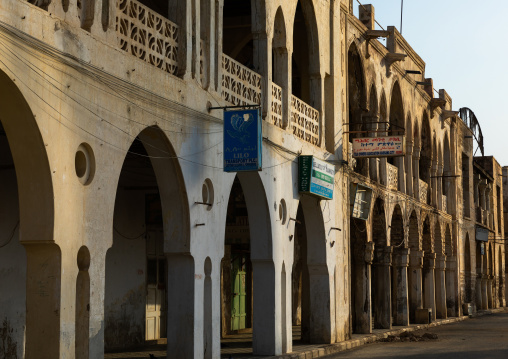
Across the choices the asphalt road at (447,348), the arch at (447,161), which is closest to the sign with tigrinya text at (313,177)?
the asphalt road at (447,348)

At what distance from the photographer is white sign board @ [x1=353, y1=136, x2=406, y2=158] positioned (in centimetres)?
2159

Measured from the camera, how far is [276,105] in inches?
686

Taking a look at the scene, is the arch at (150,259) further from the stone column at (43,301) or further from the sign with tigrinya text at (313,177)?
the stone column at (43,301)

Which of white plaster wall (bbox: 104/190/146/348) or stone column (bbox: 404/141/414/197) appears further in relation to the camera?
stone column (bbox: 404/141/414/197)

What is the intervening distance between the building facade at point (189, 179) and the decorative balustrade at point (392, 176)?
0.58 feet

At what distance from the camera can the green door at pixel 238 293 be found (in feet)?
79.0

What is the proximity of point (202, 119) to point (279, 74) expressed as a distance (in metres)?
4.48

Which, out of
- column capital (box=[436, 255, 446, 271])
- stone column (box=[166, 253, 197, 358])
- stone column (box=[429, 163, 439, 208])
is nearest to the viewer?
stone column (box=[166, 253, 197, 358])

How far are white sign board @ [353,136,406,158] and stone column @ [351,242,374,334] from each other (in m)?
2.84

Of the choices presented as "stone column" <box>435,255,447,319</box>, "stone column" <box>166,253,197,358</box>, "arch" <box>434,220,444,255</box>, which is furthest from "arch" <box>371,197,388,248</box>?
"stone column" <box>166,253,197,358</box>

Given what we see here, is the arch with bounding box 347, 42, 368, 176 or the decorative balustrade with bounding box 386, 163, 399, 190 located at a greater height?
the arch with bounding box 347, 42, 368, 176

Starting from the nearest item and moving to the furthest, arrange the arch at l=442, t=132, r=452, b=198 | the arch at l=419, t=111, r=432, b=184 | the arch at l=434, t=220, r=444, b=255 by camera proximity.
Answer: the arch at l=419, t=111, r=432, b=184 < the arch at l=434, t=220, r=444, b=255 < the arch at l=442, t=132, r=452, b=198

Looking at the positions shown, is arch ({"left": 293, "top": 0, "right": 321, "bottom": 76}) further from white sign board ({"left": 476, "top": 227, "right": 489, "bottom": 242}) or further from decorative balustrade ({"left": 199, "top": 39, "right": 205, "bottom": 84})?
white sign board ({"left": 476, "top": 227, "right": 489, "bottom": 242})

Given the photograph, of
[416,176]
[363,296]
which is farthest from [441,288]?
[363,296]
